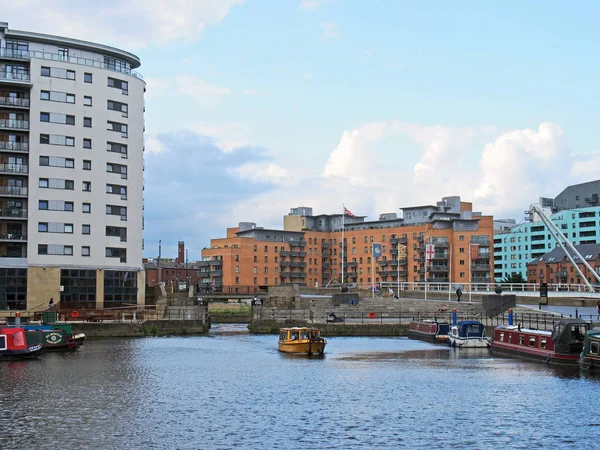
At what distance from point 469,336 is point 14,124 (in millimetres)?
64278

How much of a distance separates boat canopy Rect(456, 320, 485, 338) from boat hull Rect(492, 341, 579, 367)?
261 inches

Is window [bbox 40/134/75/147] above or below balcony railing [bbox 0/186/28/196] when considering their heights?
above

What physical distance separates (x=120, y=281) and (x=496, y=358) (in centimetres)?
5701

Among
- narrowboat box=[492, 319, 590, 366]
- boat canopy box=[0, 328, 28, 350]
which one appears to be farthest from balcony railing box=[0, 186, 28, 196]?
narrowboat box=[492, 319, 590, 366]

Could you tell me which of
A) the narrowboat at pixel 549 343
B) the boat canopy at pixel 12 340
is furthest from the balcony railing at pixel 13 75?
the narrowboat at pixel 549 343

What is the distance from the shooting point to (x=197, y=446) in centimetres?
3469

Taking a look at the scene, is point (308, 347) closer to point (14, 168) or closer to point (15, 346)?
point (15, 346)

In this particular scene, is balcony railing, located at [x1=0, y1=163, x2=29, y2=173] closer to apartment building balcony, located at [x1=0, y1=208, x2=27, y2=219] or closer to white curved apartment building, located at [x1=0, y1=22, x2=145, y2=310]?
white curved apartment building, located at [x1=0, y1=22, x2=145, y2=310]

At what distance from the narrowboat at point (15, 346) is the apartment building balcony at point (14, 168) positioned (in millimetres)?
39094

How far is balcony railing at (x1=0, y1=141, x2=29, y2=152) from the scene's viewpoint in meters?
104

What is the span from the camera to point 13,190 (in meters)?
104

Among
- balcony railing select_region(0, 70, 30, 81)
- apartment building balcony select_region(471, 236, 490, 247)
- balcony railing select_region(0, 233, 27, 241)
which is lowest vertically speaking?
balcony railing select_region(0, 233, 27, 241)

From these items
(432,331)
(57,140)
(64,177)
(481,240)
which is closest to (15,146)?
(57,140)

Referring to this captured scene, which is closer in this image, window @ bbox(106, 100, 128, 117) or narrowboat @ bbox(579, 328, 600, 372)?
narrowboat @ bbox(579, 328, 600, 372)
